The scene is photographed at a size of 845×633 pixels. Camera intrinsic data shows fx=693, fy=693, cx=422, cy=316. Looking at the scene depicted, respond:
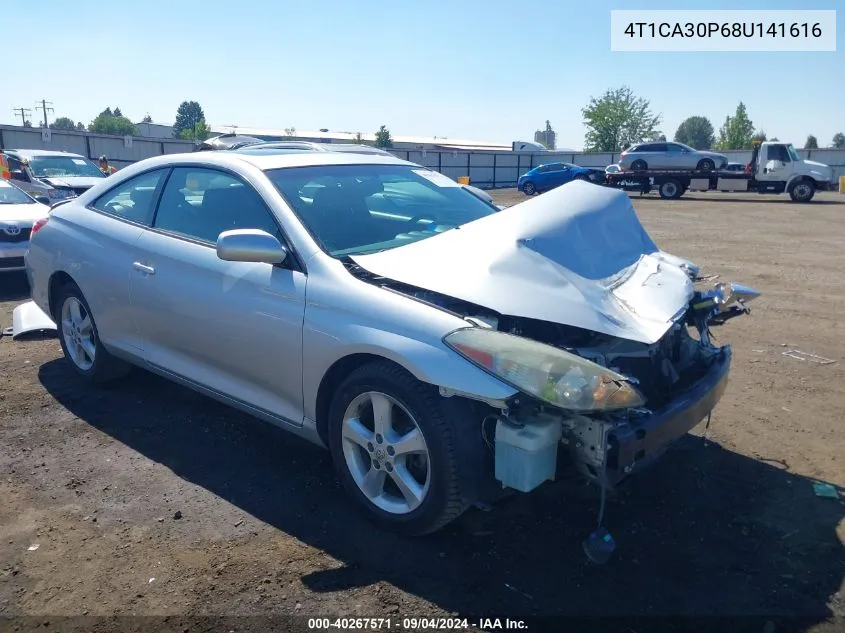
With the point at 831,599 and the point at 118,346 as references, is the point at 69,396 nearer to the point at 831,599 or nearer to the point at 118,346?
the point at 118,346

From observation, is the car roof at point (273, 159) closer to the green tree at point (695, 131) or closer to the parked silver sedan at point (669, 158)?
the parked silver sedan at point (669, 158)

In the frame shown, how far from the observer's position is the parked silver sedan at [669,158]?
29516 mm

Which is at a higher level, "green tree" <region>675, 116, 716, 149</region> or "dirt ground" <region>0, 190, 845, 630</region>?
"green tree" <region>675, 116, 716, 149</region>

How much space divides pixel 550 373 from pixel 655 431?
1.88 ft

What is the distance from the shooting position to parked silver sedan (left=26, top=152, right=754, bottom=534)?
2797mm

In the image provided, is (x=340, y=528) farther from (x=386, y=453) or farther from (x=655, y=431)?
(x=655, y=431)

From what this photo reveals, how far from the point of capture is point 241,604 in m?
2.73

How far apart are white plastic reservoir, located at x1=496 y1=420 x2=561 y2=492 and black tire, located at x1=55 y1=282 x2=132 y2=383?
10.8 feet

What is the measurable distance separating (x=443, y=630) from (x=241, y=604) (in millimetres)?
805

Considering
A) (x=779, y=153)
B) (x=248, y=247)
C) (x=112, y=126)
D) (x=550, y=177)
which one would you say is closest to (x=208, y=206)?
(x=248, y=247)

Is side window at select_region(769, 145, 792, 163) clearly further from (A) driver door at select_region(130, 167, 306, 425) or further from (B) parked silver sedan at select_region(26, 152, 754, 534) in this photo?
(A) driver door at select_region(130, 167, 306, 425)

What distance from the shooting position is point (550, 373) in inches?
105

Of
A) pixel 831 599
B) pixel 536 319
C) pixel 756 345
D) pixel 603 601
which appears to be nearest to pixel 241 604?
pixel 603 601

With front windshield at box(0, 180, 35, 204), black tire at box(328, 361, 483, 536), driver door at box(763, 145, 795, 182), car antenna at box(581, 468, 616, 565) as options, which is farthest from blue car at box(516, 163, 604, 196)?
car antenna at box(581, 468, 616, 565)
